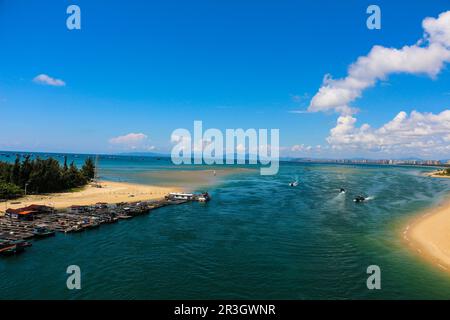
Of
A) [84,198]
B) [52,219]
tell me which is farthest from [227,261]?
[84,198]

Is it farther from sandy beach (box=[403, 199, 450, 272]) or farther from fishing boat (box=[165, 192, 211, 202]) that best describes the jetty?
sandy beach (box=[403, 199, 450, 272])

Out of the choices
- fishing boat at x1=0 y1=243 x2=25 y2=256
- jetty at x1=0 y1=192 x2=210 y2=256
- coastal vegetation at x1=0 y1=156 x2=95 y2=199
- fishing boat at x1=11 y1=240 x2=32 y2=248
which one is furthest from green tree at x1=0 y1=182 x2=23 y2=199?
fishing boat at x1=0 y1=243 x2=25 y2=256

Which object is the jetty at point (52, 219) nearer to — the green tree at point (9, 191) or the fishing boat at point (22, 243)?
the fishing boat at point (22, 243)

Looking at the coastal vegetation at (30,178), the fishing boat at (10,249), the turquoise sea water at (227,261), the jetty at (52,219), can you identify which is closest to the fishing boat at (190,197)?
the jetty at (52,219)

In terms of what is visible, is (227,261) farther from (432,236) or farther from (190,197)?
(190,197)

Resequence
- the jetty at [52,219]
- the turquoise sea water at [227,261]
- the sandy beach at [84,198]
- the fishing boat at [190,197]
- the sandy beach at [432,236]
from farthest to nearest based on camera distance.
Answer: the fishing boat at [190,197], the sandy beach at [84,198], the jetty at [52,219], the sandy beach at [432,236], the turquoise sea water at [227,261]

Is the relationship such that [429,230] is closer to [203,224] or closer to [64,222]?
[203,224]
